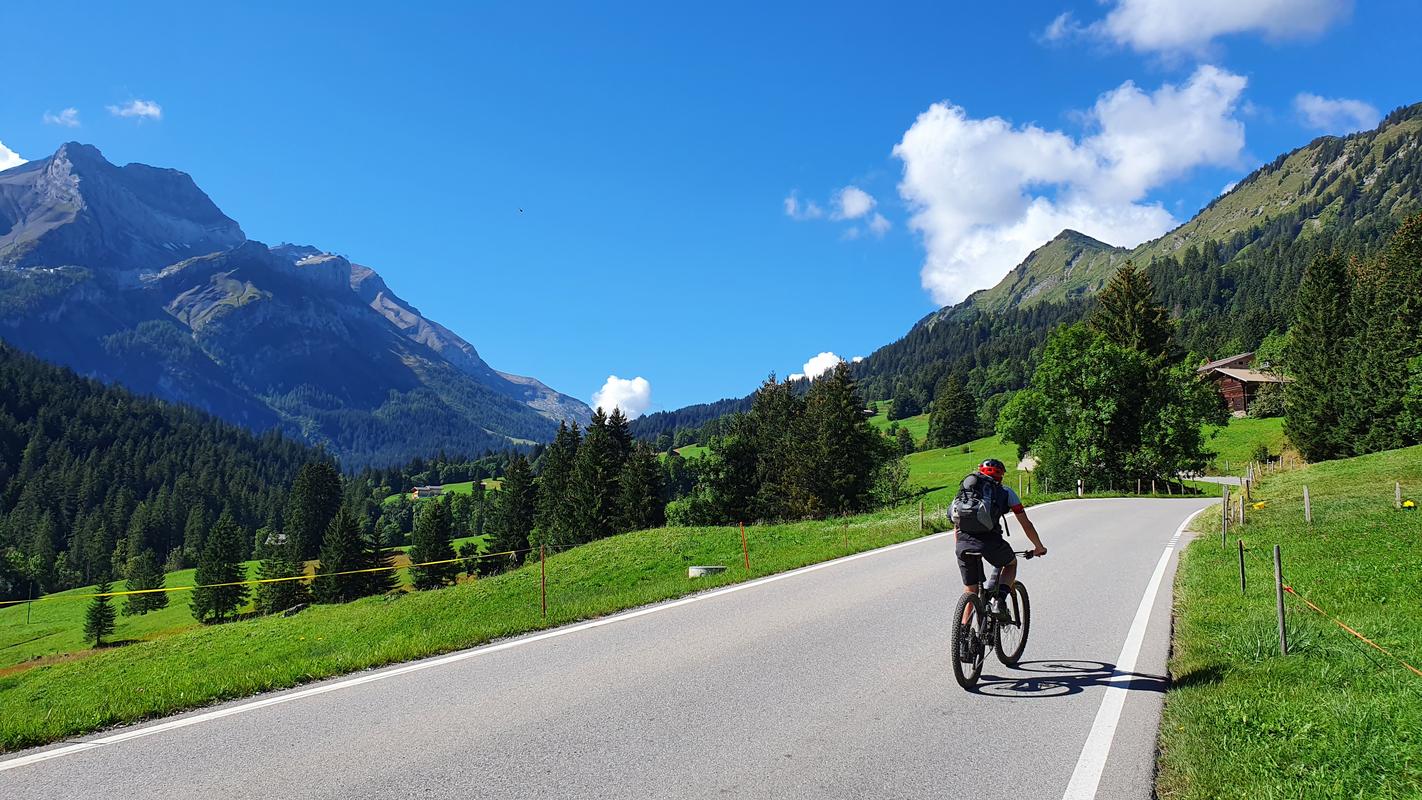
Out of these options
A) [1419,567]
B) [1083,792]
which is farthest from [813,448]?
[1083,792]

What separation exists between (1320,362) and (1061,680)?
221ft

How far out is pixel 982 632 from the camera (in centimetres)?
749

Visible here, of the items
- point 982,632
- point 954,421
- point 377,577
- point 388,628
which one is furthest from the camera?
point 954,421

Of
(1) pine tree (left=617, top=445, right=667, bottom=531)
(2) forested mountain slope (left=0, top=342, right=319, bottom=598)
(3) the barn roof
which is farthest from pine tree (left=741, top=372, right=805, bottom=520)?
(2) forested mountain slope (left=0, top=342, right=319, bottom=598)

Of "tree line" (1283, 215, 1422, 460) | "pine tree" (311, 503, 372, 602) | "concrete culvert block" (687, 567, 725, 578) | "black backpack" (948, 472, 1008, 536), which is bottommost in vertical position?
"pine tree" (311, 503, 372, 602)

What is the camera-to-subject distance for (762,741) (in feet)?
19.1

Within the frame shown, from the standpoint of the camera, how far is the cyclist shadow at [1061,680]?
7254mm

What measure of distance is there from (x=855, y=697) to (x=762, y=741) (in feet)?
4.87

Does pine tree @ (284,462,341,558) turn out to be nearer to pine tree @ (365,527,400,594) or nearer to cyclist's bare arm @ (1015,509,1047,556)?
pine tree @ (365,527,400,594)

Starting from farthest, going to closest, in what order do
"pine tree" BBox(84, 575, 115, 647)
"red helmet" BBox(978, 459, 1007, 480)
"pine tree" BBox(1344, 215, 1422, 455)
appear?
1. "pine tree" BBox(84, 575, 115, 647)
2. "pine tree" BBox(1344, 215, 1422, 455)
3. "red helmet" BBox(978, 459, 1007, 480)

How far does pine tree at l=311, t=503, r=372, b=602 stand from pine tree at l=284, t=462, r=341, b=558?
39.3 meters

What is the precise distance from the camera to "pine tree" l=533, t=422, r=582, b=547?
6469 cm

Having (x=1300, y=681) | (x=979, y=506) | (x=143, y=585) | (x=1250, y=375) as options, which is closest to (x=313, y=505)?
(x=143, y=585)

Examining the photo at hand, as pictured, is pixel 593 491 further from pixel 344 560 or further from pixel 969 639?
pixel 969 639
